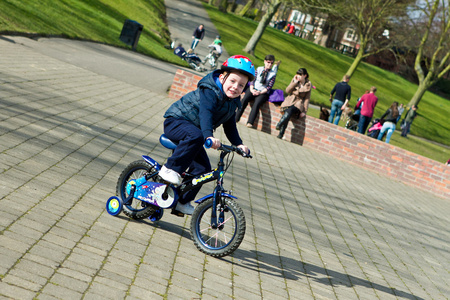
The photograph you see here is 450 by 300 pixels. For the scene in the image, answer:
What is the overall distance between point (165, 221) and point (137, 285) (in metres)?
1.78

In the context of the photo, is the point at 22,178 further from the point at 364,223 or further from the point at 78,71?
the point at 78,71

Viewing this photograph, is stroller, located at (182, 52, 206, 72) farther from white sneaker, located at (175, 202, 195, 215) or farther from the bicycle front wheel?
the bicycle front wheel

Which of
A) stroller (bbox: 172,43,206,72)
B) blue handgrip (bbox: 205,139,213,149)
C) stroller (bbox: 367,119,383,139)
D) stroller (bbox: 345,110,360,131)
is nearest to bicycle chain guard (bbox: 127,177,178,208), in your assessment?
blue handgrip (bbox: 205,139,213,149)

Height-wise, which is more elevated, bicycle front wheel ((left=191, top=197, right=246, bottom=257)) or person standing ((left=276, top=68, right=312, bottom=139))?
person standing ((left=276, top=68, right=312, bottom=139))

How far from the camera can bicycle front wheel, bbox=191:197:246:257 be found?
4.95 m

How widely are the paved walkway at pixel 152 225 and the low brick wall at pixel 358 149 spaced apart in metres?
2.71

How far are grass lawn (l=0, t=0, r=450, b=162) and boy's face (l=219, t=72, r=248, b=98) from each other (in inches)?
491

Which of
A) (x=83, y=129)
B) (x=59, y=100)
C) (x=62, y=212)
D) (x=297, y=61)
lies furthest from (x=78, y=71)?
(x=297, y=61)

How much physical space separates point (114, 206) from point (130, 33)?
19676mm

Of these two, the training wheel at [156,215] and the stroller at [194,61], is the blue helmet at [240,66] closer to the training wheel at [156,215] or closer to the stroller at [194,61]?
the training wheel at [156,215]

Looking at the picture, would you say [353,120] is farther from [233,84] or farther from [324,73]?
[324,73]

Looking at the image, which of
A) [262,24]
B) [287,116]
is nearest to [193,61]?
[287,116]

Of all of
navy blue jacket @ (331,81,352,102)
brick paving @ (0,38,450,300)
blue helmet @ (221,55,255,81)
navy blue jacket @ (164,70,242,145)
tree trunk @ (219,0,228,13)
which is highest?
tree trunk @ (219,0,228,13)

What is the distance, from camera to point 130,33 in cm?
2414
